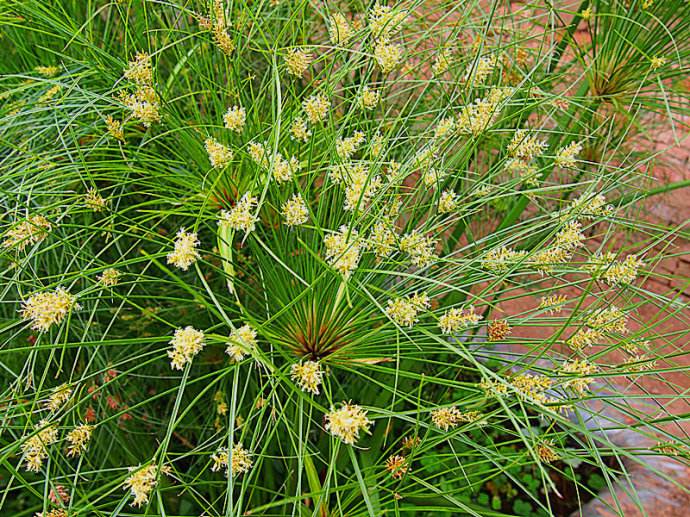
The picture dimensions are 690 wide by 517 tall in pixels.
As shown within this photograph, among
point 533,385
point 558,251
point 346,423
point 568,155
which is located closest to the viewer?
point 346,423

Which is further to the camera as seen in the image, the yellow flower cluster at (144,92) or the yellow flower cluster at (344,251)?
the yellow flower cluster at (144,92)

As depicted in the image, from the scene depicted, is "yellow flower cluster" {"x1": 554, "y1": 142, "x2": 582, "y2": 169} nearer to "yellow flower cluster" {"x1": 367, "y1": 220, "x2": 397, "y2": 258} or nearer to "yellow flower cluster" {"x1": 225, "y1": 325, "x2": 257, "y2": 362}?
"yellow flower cluster" {"x1": 367, "y1": 220, "x2": 397, "y2": 258}

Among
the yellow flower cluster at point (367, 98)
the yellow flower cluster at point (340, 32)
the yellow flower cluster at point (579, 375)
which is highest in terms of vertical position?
the yellow flower cluster at point (340, 32)

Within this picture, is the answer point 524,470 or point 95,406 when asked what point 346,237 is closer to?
point 95,406

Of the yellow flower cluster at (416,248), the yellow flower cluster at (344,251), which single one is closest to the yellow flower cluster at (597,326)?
the yellow flower cluster at (416,248)

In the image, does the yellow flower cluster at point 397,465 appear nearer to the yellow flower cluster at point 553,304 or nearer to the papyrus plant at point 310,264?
the papyrus plant at point 310,264

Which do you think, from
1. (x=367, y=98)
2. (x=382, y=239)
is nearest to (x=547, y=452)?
(x=382, y=239)

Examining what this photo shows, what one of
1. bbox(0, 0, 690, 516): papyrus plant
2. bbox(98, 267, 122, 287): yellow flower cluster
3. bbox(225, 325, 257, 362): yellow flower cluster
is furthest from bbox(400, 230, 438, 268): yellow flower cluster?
bbox(98, 267, 122, 287): yellow flower cluster

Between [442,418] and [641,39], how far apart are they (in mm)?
975

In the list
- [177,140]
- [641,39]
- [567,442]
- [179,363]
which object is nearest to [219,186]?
[177,140]

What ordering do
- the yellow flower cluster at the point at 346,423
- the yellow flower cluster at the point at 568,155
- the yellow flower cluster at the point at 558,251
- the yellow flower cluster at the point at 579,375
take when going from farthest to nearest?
the yellow flower cluster at the point at 568,155 → the yellow flower cluster at the point at 558,251 → the yellow flower cluster at the point at 579,375 → the yellow flower cluster at the point at 346,423

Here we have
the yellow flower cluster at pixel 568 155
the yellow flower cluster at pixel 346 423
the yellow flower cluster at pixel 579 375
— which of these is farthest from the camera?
the yellow flower cluster at pixel 568 155

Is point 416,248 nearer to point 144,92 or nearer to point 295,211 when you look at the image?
point 295,211

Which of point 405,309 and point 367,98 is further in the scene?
point 367,98
